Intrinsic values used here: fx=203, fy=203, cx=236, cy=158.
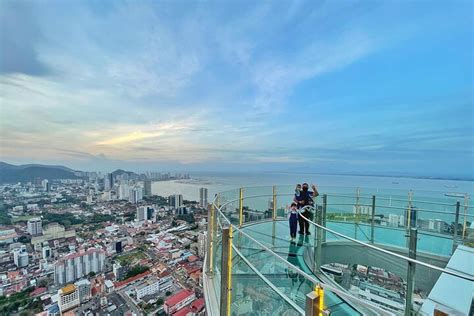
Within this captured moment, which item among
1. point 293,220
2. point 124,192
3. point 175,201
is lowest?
point 175,201

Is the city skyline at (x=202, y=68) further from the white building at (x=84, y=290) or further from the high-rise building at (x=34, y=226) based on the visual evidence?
the white building at (x=84, y=290)

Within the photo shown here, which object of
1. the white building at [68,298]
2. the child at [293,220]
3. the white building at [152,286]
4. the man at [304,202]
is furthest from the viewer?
the white building at [152,286]

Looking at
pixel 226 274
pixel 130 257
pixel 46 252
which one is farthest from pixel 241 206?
pixel 46 252

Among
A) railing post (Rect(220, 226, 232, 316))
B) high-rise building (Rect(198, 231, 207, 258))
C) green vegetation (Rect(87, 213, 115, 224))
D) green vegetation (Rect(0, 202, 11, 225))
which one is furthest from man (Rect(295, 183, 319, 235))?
green vegetation (Rect(87, 213, 115, 224))

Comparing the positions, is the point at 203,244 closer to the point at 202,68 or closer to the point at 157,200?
the point at 202,68

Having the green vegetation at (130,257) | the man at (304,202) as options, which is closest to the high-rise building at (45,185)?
the green vegetation at (130,257)

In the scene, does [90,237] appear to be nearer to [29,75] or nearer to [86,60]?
[29,75]

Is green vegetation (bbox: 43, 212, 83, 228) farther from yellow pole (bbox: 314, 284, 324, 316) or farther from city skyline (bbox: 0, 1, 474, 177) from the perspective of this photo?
yellow pole (bbox: 314, 284, 324, 316)
